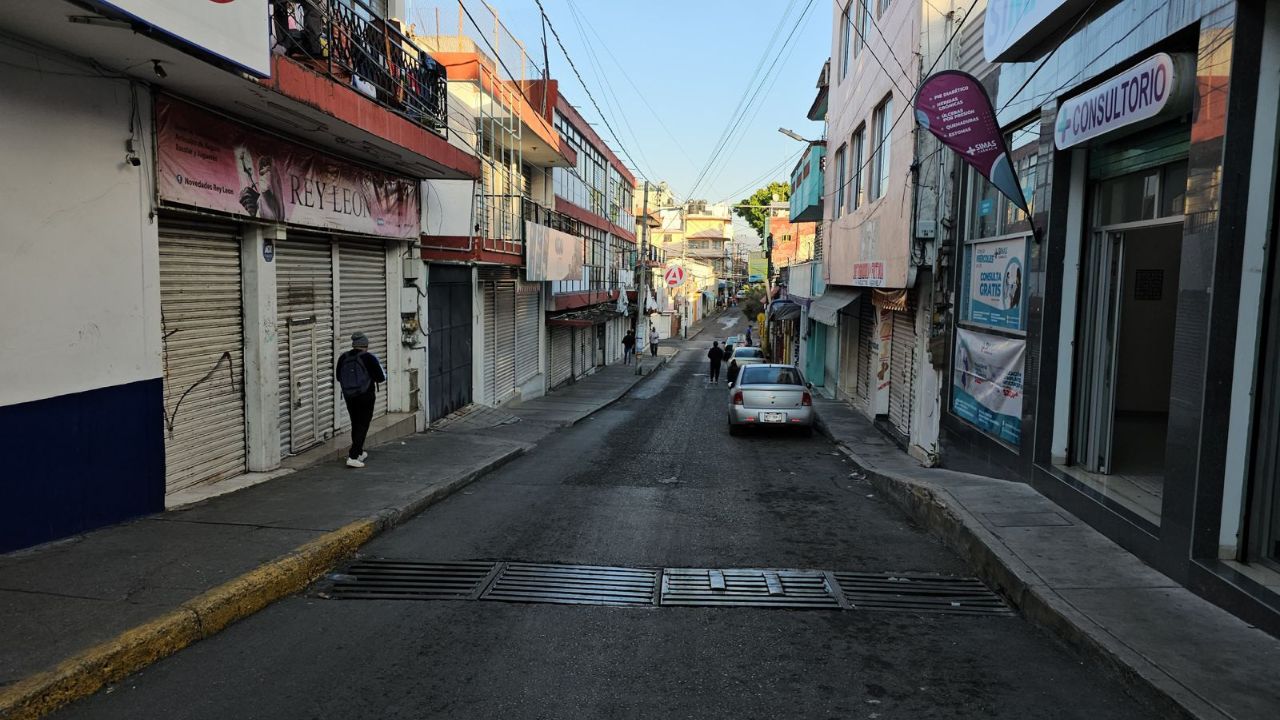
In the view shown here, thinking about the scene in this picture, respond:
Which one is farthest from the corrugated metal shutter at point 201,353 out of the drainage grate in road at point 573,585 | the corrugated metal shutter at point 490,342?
the corrugated metal shutter at point 490,342

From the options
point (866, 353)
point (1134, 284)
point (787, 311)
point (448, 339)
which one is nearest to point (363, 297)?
point (448, 339)

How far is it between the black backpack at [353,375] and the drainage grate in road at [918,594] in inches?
239

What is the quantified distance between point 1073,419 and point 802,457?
20.4 ft

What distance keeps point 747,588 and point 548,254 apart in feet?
53.2

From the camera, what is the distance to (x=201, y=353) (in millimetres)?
8555

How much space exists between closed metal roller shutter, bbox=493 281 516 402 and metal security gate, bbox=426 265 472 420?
2564mm

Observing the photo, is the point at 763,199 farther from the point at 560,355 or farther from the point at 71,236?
the point at 71,236

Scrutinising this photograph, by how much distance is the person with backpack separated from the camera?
32.5ft

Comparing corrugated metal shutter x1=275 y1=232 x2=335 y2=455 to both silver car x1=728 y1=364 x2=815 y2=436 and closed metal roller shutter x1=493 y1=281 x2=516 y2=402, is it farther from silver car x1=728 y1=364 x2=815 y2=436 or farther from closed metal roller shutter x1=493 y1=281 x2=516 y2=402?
closed metal roller shutter x1=493 y1=281 x2=516 y2=402

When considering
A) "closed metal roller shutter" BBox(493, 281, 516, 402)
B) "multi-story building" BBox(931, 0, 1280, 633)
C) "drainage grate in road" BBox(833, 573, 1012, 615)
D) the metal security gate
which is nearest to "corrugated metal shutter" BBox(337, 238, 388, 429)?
the metal security gate

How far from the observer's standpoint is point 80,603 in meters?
4.97

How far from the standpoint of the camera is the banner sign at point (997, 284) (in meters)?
9.11

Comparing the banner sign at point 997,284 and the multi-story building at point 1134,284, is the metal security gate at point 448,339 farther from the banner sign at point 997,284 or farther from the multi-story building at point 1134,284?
the banner sign at point 997,284

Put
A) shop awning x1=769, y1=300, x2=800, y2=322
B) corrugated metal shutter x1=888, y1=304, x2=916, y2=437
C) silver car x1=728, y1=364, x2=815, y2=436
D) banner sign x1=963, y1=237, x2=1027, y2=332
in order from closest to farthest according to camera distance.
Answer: banner sign x1=963, y1=237, x2=1027, y2=332 → corrugated metal shutter x1=888, y1=304, x2=916, y2=437 → silver car x1=728, y1=364, x2=815, y2=436 → shop awning x1=769, y1=300, x2=800, y2=322
